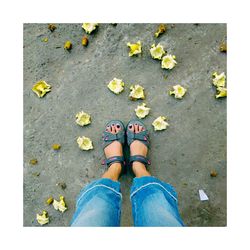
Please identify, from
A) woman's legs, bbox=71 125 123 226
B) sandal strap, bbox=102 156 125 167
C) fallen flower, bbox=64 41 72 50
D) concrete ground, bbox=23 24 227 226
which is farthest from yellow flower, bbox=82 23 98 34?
woman's legs, bbox=71 125 123 226

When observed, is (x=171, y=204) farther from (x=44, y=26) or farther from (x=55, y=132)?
(x=44, y=26)

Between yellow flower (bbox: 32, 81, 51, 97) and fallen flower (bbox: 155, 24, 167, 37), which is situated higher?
fallen flower (bbox: 155, 24, 167, 37)

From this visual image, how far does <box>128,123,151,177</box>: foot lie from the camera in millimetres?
2027

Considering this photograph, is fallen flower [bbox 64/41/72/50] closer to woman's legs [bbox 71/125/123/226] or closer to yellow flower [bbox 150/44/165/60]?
yellow flower [bbox 150/44/165/60]

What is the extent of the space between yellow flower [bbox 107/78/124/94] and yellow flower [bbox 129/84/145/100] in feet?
0.25

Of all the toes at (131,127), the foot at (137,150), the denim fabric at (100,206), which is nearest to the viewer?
the denim fabric at (100,206)

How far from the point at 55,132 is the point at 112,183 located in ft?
2.13

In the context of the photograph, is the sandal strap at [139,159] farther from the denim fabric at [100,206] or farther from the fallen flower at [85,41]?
the fallen flower at [85,41]

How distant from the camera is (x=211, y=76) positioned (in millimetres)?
2133

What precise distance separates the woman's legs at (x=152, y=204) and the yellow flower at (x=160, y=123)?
0.35 meters

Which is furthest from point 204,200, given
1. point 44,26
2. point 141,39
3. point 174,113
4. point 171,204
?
point 44,26

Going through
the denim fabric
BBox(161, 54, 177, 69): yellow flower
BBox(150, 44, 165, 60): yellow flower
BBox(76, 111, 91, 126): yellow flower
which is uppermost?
BBox(150, 44, 165, 60): yellow flower

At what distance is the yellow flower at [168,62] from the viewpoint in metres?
2.11

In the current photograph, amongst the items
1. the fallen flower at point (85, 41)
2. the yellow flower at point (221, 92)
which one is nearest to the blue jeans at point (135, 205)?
the yellow flower at point (221, 92)
